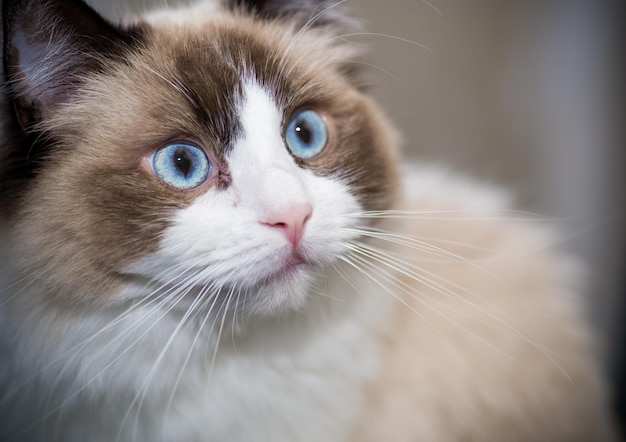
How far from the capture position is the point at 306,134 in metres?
0.77

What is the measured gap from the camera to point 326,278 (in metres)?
0.76

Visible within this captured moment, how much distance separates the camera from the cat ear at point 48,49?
0.59 metres

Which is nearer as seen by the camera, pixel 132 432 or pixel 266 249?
pixel 266 249

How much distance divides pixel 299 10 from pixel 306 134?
Result: 0.22 meters

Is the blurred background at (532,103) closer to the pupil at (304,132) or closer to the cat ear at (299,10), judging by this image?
the cat ear at (299,10)

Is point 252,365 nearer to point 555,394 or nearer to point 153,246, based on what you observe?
point 153,246

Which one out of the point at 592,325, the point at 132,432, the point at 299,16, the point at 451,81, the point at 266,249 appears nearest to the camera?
the point at 266,249

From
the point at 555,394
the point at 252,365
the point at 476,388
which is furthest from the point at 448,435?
the point at 252,365

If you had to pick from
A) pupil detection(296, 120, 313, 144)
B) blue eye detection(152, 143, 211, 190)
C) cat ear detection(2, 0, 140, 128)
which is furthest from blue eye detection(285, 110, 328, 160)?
cat ear detection(2, 0, 140, 128)

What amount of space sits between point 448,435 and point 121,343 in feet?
1.90

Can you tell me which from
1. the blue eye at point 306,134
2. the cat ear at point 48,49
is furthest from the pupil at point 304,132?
the cat ear at point 48,49

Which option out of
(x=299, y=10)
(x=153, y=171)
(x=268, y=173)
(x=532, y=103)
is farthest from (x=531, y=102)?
(x=153, y=171)

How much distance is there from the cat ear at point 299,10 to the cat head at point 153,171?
117 millimetres

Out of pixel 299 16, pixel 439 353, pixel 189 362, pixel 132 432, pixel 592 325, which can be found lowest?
pixel 132 432
